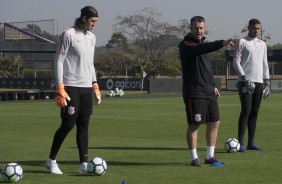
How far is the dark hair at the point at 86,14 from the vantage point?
8.55 m

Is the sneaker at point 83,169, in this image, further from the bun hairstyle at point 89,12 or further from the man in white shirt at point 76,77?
the bun hairstyle at point 89,12

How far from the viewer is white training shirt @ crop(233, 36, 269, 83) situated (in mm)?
10992

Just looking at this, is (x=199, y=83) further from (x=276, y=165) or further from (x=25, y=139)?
(x=25, y=139)

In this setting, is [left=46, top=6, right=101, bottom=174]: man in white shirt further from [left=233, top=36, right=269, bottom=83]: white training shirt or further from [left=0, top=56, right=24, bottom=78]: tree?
[left=0, top=56, right=24, bottom=78]: tree

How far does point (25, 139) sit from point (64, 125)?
195 inches

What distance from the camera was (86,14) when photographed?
857 centimetres

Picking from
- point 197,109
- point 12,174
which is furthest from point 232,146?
point 12,174

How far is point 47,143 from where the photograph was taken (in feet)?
41.4

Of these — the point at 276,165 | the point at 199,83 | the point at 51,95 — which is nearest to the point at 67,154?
the point at 199,83

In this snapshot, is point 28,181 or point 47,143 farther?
point 47,143

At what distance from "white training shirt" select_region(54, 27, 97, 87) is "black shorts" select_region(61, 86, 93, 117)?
0.08 m

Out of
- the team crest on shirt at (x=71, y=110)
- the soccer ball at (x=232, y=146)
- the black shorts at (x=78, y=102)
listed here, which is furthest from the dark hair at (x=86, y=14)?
the soccer ball at (x=232, y=146)

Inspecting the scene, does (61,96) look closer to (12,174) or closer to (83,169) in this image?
(83,169)

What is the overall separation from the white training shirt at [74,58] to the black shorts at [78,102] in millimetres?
78
